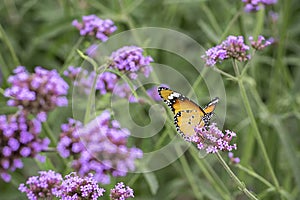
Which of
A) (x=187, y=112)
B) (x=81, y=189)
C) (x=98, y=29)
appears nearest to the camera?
(x=81, y=189)

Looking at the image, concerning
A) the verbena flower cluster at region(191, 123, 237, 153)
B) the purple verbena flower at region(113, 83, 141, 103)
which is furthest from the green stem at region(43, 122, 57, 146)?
the verbena flower cluster at region(191, 123, 237, 153)

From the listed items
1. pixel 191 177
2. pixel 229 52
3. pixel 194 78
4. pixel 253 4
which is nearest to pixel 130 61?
pixel 229 52

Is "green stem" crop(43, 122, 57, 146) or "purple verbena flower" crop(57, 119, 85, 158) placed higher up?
"green stem" crop(43, 122, 57, 146)

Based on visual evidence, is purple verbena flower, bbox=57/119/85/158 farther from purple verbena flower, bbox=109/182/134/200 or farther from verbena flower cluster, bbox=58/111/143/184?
purple verbena flower, bbox=109/182/134/200

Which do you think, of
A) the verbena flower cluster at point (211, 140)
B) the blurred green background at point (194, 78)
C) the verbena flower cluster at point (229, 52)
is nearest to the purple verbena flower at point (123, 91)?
the blurred green background at point (194, 78)

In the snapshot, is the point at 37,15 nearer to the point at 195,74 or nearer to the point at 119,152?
the point at 195,74

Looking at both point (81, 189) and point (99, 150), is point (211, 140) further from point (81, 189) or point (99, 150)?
point (99, 150)

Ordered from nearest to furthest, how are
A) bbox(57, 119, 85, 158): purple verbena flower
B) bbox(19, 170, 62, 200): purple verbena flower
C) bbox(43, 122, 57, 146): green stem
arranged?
bbox(19, 170, 62, 200): purple verbena flower < bbox(57, 119, 85, 158): purple verbena flower < bbox(43, 122, 57, 146): green stem
